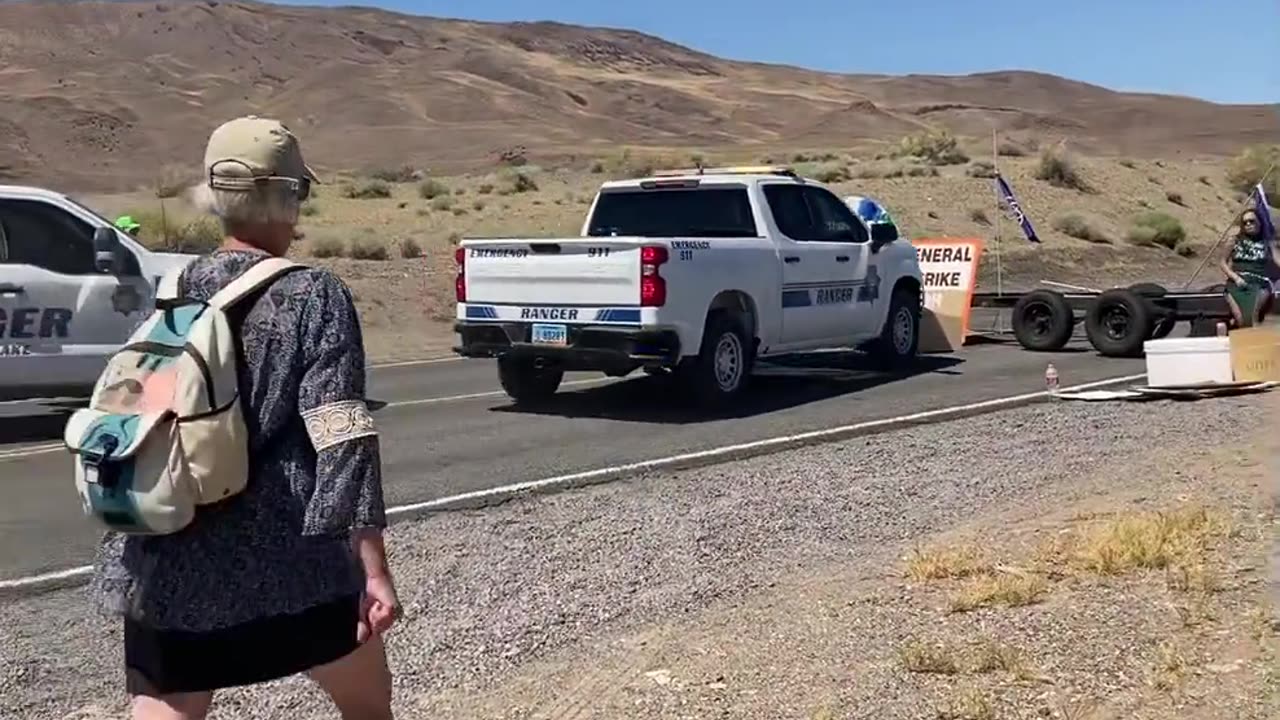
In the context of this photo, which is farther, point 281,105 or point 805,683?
point 281,105

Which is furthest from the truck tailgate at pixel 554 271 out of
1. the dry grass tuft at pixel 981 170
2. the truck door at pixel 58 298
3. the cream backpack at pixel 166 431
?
the dry grass tuft at pixel 981 170

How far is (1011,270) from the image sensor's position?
106 ft

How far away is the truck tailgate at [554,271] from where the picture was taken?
12.3 m

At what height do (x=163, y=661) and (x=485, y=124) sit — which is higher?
(x=485, y=124)

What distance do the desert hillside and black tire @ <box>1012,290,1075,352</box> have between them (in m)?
61.9

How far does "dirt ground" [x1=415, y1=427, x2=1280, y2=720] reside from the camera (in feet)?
16.8

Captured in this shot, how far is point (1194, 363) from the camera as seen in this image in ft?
43.2

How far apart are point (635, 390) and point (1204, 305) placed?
6059mm

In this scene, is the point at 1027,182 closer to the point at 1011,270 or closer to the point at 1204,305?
the point at 1011,270

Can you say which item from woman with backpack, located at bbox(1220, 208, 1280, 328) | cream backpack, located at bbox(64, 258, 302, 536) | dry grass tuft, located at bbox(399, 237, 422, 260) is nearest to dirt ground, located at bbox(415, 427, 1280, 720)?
cream backpack, located at bbox(64, 258, 302, 536)

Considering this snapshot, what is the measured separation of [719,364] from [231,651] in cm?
996

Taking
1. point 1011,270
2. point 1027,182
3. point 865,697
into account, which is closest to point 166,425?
point 865,697

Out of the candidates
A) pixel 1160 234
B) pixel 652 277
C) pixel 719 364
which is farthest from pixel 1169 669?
pixel 1160 234

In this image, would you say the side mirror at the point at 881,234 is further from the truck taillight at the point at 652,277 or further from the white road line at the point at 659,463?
the truck taillight at the point at 652,277
